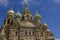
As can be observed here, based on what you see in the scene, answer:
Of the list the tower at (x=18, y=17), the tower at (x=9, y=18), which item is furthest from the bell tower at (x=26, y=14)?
the tower at (x=9, y=18)

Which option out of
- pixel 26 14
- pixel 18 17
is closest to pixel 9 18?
pixel 18 17

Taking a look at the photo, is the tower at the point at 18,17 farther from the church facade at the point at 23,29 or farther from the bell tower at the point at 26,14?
the bell tower at the point at 26,14

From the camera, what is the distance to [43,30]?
49562 mm

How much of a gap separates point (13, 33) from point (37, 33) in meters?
5.36

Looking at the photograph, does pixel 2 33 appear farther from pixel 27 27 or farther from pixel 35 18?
pixel 35 18

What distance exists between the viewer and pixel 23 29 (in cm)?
4844

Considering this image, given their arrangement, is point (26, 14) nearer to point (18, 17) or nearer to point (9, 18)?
point (18, 17)

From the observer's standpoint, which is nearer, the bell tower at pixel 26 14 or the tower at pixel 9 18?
the tower at pixel 9 18

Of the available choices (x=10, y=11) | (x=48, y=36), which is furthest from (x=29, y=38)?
(x=10, y=11)

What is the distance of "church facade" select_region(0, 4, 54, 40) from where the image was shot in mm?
47875

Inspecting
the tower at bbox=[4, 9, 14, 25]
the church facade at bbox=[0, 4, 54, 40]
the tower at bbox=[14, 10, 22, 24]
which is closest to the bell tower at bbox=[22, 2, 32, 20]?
the church facade at bbox=[0, 4, 54, 40]

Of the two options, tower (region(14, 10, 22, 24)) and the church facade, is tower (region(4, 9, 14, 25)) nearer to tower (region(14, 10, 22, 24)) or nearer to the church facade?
the church facade

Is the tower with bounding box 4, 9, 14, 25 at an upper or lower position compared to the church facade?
upper

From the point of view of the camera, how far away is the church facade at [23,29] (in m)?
47.9
